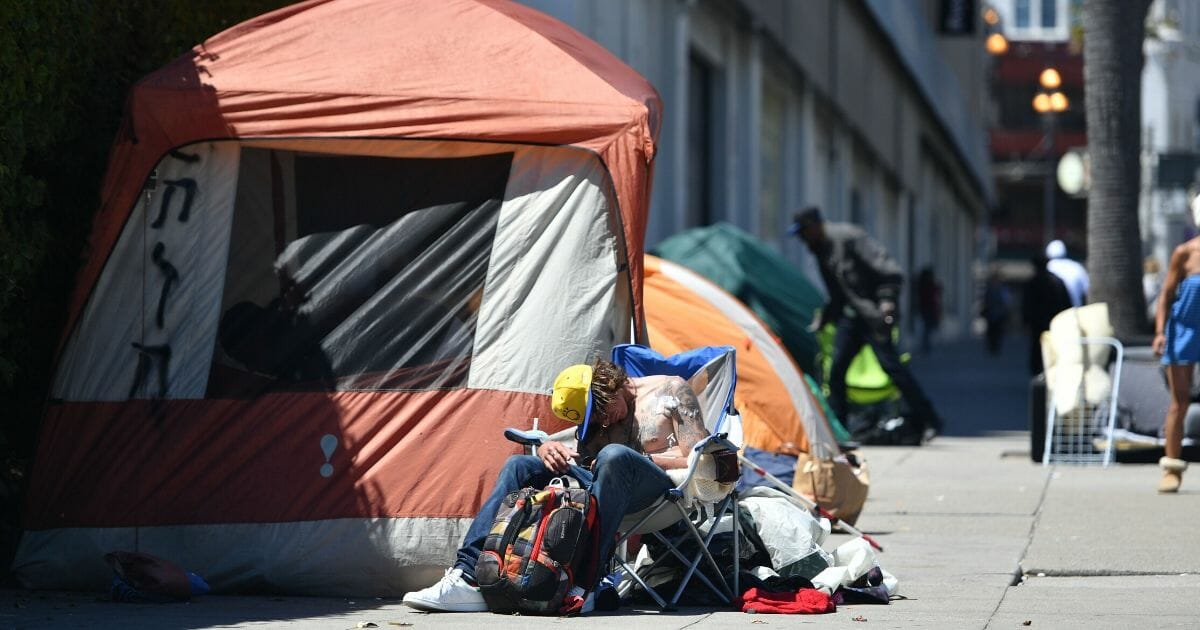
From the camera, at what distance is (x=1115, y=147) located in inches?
577

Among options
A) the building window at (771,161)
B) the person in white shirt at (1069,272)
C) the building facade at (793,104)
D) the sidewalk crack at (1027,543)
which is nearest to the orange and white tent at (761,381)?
the sidewalk crack at (1027,543)

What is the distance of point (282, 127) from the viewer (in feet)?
26.5

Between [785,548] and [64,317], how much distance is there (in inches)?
136

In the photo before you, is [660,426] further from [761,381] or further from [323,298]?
[761,381]

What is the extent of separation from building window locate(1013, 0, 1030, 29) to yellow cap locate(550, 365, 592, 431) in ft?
280

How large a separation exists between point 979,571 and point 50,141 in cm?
444

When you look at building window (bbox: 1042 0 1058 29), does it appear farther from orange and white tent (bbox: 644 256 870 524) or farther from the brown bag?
the brown bag

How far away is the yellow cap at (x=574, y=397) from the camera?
24.2ft

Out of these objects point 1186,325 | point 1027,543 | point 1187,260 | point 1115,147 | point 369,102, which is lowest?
point 1027,543

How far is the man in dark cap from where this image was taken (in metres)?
14.3

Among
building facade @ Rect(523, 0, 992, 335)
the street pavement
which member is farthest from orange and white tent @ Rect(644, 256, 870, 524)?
building facade @ Rect(523, 0, 992, 335)

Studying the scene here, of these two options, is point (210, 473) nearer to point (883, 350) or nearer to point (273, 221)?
point (273, 221)

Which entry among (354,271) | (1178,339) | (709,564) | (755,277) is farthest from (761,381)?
(755,277)

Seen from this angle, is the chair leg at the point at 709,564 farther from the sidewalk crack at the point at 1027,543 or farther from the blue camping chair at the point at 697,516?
the sidewalk crack at the point at 1027,543
